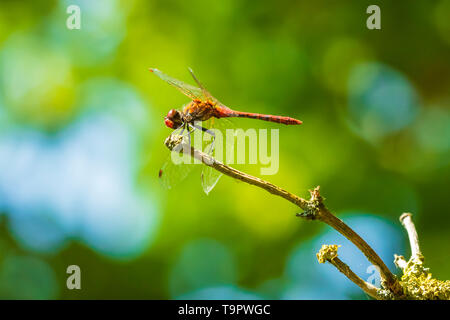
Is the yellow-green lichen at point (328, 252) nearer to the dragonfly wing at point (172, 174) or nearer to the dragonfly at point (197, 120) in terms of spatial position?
the dragonfly at point (197, 120)

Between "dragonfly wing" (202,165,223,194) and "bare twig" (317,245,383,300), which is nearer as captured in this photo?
"bare twig" (317,245,383,300)

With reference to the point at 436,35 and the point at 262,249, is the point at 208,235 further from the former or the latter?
the point at 436,35

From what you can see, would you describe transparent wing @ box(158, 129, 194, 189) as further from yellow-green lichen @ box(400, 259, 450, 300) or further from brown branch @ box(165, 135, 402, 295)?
yellow-green lichen @ box(400, 259, 450, 300)

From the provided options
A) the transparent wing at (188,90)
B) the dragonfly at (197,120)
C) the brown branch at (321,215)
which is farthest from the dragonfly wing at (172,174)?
the brown branch at (321,215)

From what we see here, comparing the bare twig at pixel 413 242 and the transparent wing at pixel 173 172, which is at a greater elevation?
the transparent wing at pixel 173 172

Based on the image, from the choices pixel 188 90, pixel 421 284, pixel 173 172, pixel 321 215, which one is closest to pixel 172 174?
pixel 173 172

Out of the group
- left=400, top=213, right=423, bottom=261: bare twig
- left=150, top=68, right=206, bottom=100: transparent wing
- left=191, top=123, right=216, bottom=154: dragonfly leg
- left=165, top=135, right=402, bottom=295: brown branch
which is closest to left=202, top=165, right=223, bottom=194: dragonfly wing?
left=191, top=123, right=216, bottom=154: dragonfly leg

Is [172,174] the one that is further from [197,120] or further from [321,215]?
[321,215]
